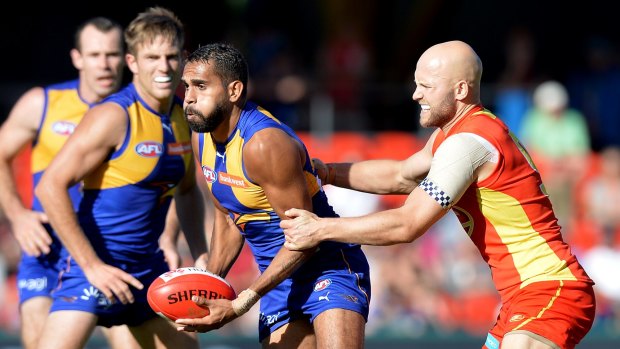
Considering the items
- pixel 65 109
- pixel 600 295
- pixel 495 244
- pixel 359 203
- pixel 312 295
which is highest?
pixel 65 109

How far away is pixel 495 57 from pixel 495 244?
1199 centimetres

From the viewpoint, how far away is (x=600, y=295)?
12773 mm

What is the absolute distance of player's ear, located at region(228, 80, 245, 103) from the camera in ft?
19.7

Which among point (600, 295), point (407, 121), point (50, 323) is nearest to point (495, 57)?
point (407, 121)

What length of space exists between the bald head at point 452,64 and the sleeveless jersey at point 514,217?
225mm

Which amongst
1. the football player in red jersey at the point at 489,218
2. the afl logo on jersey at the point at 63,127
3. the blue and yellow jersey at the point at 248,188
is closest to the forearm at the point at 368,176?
the blue and yellow jersey at the point at 248,188

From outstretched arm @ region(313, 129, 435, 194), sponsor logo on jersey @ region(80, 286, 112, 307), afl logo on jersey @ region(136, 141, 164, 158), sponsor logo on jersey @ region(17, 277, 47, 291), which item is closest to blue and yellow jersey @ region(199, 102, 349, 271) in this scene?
outstretched arm @ region(313, 129, 435, 194)

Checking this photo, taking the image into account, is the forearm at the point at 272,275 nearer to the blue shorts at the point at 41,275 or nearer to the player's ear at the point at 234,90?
the player's ear at the point at 234,90

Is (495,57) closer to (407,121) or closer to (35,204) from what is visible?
(407,121)

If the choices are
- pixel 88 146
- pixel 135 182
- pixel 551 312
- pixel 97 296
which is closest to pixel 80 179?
pixel 88 146

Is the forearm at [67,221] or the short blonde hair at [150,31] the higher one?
the short blonde hair at [150,31]

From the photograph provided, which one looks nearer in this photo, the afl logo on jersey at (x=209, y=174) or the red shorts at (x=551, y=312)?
the red shorts at (x=551, y=312)

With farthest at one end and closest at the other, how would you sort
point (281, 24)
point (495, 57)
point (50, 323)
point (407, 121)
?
point (495, 57) → point (281, 24) → point (407, 121) → point (50, 323)

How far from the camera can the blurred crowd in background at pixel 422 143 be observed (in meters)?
12.4
